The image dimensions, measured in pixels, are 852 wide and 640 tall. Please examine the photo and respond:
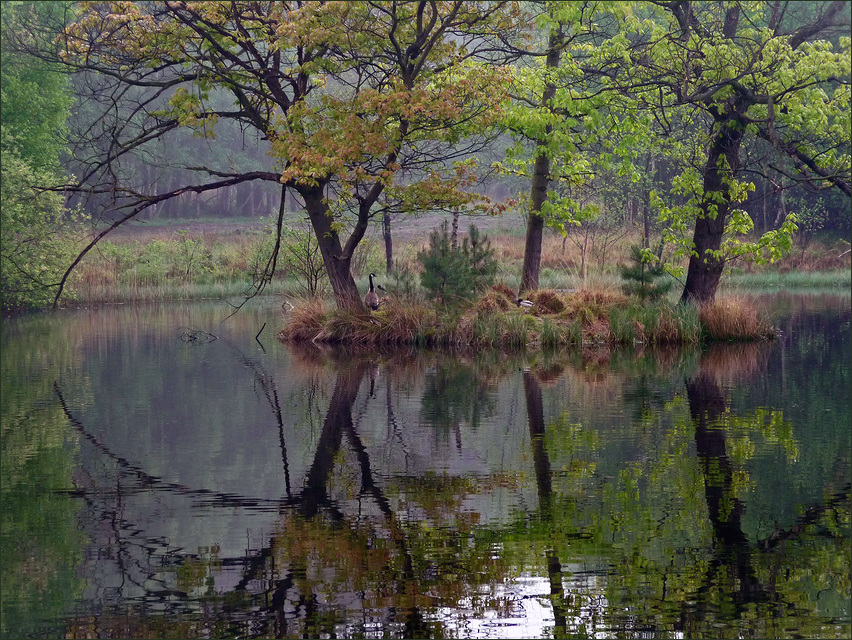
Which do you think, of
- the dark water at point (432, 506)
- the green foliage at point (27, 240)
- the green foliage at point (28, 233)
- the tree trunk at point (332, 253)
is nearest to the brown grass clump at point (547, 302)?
the tree trunk at point (332, 253)

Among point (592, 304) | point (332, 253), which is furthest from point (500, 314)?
point (332, 253)

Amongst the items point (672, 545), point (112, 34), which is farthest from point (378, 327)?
point (672, 545)

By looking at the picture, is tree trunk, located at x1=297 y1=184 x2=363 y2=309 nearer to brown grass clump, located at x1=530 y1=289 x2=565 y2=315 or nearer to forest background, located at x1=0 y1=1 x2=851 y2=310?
forest background, located at x1=0 y1=1 x2=851 y2=310

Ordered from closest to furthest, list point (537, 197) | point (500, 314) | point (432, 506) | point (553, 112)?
1. point (432, 506)
2. point (500, 314)
3. point (553, 112)
4. point (537, 197)

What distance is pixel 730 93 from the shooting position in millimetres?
16281

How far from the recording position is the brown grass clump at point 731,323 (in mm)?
17719

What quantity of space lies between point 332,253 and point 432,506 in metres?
13.4

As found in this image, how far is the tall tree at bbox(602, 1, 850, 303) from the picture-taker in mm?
15078

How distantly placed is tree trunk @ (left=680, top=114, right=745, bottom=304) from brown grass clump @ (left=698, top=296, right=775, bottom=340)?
42 cm

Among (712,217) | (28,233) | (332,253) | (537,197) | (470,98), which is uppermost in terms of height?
(470,98)

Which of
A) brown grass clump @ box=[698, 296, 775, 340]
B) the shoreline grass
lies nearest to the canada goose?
brown grass clump @ box=[698, 296, 775, 340]

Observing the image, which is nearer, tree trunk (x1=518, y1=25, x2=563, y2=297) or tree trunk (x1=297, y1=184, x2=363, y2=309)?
tree trunk (x1=297, y1=184, x2=363, y2=309)

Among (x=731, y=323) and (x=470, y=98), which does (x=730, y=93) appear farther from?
(x=470, y=98)

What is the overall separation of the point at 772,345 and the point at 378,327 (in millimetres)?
7139
